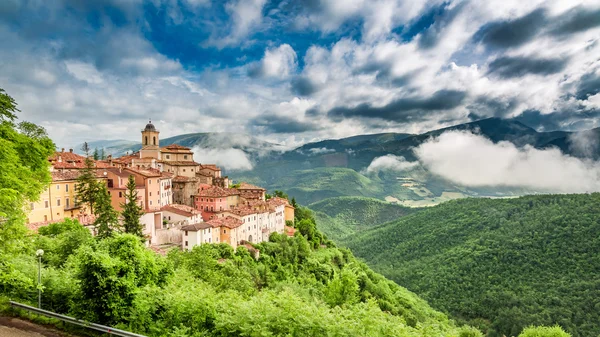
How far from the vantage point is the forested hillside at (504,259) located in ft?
291

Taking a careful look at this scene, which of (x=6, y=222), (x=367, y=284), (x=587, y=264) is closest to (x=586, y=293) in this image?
(x=587, y=264)

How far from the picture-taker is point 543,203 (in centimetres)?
15600

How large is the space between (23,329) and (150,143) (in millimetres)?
68747

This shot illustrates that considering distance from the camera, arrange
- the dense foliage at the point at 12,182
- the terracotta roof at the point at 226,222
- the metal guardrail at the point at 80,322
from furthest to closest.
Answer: the terracotta roof at the point at 226,222, the dense foliage at the point at 12,182, the metal guardrail at the point at 80,322

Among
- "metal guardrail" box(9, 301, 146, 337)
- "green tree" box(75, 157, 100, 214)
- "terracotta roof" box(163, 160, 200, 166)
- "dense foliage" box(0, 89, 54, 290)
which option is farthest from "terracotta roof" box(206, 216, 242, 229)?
"metal guardrail" box(9, 301, 146, 337)

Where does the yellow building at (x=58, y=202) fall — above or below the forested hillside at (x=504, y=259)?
above

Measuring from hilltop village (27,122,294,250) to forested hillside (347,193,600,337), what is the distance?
6596 centimetres

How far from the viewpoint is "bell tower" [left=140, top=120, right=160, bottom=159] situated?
73.7m

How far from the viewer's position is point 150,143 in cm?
7631

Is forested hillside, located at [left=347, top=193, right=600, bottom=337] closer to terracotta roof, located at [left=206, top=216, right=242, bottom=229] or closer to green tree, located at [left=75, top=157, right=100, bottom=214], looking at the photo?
terracotta roof, located at [left=206, top=216, right=242, bottom=229]

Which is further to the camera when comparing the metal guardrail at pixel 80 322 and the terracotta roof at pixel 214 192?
the terracotta roof at pixel 214 192

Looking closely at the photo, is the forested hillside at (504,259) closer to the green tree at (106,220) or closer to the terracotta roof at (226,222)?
the terracotta roof at (226,222)

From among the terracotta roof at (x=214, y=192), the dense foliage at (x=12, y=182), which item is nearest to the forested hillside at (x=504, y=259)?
the terracotta roof at (x=214, y=192)

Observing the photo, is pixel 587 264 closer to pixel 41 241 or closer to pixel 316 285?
pixel 316 285
